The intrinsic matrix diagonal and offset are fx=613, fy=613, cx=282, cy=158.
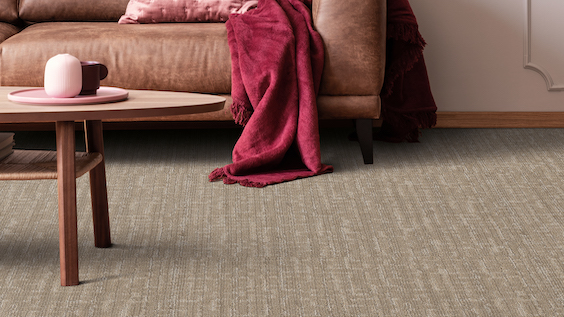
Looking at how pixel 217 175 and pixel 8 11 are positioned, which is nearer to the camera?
pixel 217 175

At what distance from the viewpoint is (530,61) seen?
8.53 feet

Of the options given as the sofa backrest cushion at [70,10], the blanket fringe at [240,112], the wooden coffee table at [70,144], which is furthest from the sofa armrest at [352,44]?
the sofa backrest cushion at [70,10]

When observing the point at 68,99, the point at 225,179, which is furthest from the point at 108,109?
the point at 225,179

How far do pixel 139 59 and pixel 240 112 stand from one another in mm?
370

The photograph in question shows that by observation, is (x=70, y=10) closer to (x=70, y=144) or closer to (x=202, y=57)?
(x=202, y=57)

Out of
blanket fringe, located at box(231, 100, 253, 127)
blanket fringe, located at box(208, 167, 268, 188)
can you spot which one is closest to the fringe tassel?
blanket fringe, located at box(208, 167, 268, 188)

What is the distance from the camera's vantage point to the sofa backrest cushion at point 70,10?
2490 mm

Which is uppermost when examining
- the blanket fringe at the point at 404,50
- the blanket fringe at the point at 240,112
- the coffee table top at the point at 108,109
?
the coffee table top at the point at 108,109

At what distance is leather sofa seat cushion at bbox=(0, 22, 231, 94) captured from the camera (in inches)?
77.9

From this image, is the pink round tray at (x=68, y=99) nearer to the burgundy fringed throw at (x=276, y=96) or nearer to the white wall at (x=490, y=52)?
the burgundy fringed throw at (x=276, y=96)

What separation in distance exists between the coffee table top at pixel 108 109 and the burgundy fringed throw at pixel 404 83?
1.15 metres

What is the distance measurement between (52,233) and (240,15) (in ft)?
3.29

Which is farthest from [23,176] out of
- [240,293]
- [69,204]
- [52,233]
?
[240,293]

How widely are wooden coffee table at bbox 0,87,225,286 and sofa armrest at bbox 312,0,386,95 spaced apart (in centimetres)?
85
